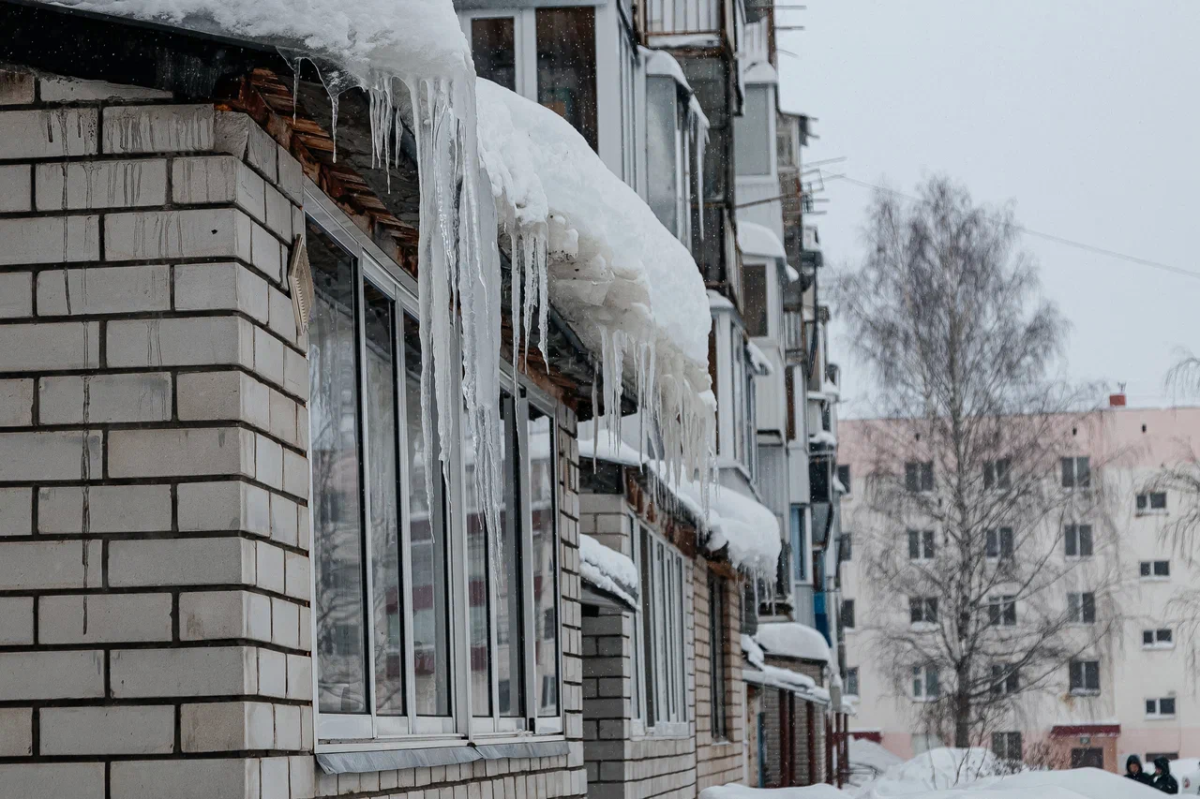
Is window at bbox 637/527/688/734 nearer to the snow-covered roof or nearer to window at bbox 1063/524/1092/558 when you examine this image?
the snow-covered roof

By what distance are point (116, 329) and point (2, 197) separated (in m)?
0.42

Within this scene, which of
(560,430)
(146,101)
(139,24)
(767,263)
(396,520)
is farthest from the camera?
(767,263)

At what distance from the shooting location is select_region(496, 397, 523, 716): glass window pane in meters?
6.90

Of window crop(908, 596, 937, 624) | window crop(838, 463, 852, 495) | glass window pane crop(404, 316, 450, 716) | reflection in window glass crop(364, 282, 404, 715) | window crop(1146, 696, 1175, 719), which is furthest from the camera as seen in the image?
window crop(838, 463, 852, 495)

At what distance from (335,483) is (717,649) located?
11715mm

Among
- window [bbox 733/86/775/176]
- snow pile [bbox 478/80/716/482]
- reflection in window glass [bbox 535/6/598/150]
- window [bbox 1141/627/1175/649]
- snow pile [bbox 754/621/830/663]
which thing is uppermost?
window [bbox 733/86/775/176]

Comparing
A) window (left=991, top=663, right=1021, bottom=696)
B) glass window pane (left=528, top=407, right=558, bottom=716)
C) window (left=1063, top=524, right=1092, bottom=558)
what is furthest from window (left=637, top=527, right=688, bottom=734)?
window (left=1063, top=524, right=1092, bottom=558)

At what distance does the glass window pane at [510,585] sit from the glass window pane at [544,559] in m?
0.12

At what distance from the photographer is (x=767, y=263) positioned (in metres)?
25.3

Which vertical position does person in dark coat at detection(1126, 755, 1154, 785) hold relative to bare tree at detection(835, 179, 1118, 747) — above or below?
below

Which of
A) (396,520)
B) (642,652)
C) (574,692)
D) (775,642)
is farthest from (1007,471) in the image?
(396,520)

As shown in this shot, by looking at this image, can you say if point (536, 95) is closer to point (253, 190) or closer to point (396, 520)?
point (396, 520)

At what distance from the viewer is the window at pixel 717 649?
612 inches

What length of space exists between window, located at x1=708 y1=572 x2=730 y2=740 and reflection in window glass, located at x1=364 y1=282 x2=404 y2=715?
33.6 feet
